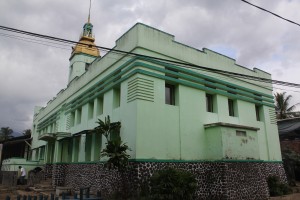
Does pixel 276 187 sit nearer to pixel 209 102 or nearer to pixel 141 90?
pixel 209 102

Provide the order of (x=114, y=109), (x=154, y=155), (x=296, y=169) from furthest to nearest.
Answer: (x=296, y=169) < (x=114, y=109) < (x=154, y=155)

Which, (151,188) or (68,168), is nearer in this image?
(151,188)

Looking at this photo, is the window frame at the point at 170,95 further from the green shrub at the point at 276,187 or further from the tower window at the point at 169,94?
the green shrub at the point at 276,187

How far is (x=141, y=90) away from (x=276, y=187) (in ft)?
36.1

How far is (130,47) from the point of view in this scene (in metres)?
15.0

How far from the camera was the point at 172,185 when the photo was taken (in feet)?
36.7

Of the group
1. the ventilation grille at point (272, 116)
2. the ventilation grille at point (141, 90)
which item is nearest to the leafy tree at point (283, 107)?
the ventilation grille at point (272, 116)

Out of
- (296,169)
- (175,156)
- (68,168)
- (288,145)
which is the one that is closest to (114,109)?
(175,156)

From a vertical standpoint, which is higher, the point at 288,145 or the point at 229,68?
the point at 229,68

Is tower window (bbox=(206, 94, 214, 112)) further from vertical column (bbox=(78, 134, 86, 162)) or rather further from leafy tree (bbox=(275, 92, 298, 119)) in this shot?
leafy tree (bbox=(275, 92, 298, 119))

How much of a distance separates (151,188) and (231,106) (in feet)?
31.9

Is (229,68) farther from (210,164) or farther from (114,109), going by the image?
(114,109)

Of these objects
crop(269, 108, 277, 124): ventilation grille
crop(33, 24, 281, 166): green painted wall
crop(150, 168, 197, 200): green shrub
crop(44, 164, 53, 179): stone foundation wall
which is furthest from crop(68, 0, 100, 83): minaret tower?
crop(150, 168, 197, 200): green shrub

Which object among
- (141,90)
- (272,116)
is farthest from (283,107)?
(141,90)
